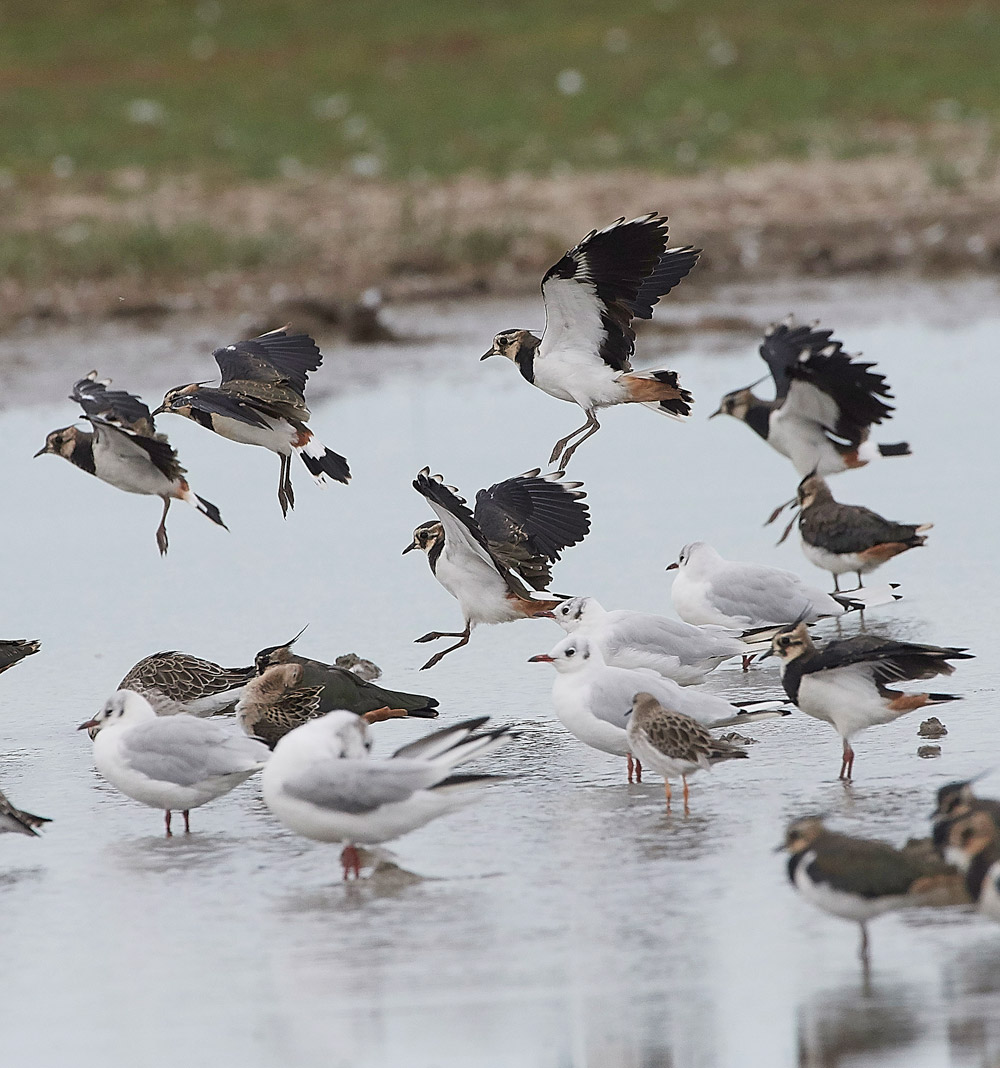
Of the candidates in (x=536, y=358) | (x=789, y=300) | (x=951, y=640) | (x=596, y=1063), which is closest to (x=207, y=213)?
(x=789, y=300)

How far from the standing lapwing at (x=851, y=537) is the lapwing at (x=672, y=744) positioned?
2892 millimetres

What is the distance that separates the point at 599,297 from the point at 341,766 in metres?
3.92

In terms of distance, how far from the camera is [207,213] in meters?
22.4

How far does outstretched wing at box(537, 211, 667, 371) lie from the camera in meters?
9.12

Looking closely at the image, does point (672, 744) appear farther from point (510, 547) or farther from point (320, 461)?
point (320, 461)

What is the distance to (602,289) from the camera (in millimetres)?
9477

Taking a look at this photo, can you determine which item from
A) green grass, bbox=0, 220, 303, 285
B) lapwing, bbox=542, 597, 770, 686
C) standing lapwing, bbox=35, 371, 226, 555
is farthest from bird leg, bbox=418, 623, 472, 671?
green grass, bbox=0, 220, 303, 285

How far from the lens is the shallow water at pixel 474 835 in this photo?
514cm

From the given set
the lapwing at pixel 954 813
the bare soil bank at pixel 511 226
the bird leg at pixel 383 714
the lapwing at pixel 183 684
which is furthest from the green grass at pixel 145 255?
the lapwing at pixel 954 813

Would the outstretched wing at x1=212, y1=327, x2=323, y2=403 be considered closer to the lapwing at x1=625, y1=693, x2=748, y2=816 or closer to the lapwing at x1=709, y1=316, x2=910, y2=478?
the lapwing at x1=709, y1=316, x2=910, y2=478

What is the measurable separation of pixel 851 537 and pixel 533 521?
165 centimetres

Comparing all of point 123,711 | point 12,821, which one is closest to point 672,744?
point 123,711

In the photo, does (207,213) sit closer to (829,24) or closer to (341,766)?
(341,766)

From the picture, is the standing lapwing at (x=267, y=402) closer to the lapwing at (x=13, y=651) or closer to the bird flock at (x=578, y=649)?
the bird flock at (x=578, y=649)
